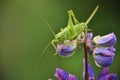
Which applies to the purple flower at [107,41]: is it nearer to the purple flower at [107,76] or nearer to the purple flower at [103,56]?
the purple flower at [103,56]

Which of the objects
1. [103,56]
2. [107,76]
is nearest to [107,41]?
[103,56]

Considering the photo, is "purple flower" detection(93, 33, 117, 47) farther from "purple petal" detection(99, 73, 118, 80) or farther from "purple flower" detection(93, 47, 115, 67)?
"purple petal" detection(99, 73, 118, 80)

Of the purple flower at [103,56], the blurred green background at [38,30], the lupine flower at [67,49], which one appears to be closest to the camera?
the purple flower at [103,56]

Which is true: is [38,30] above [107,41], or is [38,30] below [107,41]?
above

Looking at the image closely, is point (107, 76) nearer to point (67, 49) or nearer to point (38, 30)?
point (67, 49)

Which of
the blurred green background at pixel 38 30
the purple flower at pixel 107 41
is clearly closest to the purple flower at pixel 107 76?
the purple flower at pixel 107 41
